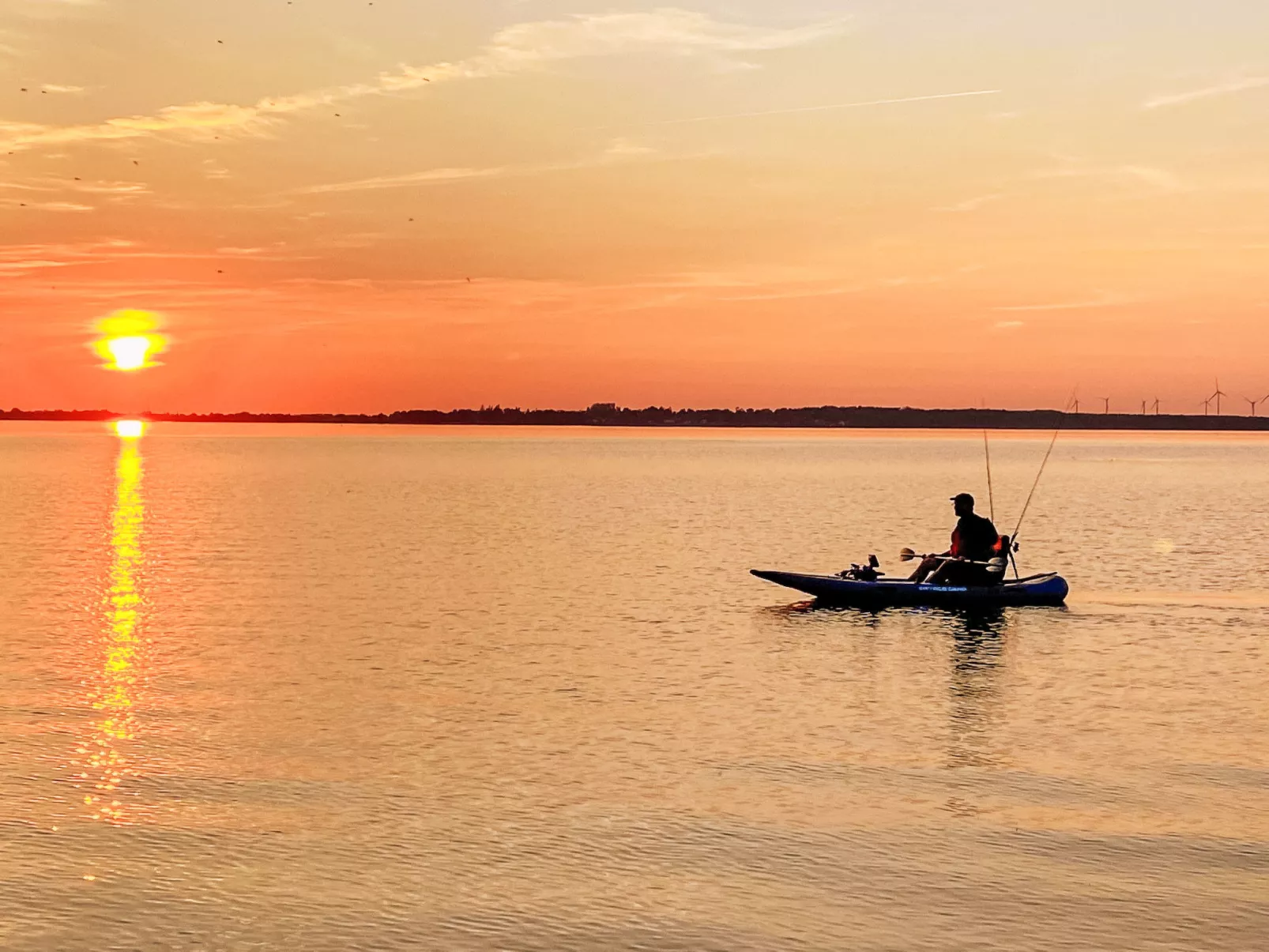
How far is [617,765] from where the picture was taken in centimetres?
2131

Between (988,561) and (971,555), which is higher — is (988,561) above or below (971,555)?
below

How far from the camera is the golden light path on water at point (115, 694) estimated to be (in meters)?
19.3

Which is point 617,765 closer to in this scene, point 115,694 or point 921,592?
point 115,694

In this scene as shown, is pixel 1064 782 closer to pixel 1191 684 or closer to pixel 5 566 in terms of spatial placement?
pixel 1191 684

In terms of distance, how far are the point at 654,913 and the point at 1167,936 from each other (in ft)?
15.6

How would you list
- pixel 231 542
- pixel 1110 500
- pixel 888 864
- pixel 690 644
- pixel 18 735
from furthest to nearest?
pixel 1110 500
pixel 231 542
pixel 690 644
pixel 18 735
pixel 888 864

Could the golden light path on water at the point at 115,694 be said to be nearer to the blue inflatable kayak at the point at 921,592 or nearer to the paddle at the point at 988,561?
the blue inflatable kayak at the point at 921,592

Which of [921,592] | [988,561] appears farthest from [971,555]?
[921,592]

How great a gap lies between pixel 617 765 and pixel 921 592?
19278 millimetres

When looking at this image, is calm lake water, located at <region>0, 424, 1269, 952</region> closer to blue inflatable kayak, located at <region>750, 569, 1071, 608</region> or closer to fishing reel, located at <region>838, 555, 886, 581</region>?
blue inflatable kayak, located at <region>750, 569, 1071, 608</region>

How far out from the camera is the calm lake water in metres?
14.7

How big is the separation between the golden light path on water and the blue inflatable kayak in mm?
15868

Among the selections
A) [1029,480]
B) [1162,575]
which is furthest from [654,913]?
[1029,480]

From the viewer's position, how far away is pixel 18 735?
74.1 ft
